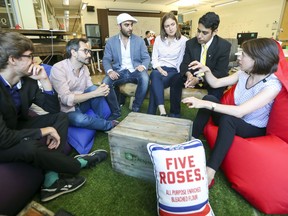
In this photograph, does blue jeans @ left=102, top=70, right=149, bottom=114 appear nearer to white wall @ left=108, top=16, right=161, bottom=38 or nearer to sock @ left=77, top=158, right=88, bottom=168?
sock @ left=77, top=158, right=88, bottom=168

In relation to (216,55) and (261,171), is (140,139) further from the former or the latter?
(216,55)

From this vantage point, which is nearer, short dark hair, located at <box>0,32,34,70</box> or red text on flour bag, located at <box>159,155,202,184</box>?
red text on flour bag, located at <box>159,155,202,184</box>

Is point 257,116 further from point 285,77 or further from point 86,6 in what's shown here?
point 86,6

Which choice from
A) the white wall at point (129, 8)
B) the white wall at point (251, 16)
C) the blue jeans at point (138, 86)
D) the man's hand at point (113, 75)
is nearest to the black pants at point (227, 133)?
the blue jeans at point (138, 86)

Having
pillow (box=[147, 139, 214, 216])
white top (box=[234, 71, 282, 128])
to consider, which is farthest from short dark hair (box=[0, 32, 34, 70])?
white top (box=[234, 71, 282, 128])

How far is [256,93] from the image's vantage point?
130 centimetres

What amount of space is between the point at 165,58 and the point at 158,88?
0.50 metres

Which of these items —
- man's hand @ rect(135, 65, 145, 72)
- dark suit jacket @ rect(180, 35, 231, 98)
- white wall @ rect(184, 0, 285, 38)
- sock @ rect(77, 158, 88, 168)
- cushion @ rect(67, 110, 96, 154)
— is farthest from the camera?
white wall @ rect(184, 0, 285, 38)

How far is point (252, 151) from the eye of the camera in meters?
1.21

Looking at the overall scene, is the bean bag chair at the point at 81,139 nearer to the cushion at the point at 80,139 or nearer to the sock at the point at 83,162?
the cushion at the point at 80,139

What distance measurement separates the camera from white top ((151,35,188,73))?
7.77 feet

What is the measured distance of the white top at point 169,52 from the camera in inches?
93.2

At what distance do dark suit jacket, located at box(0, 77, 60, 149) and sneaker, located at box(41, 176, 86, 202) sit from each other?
1.14 ft

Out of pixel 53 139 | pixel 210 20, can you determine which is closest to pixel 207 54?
pixel 210 20
